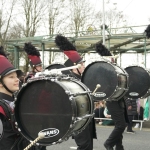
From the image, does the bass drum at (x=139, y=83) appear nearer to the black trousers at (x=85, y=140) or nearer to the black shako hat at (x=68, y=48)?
the black shako hat at (x=68, y=48)

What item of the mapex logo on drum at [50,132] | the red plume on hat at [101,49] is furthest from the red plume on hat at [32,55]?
the mapex logo on drum at [50,132]

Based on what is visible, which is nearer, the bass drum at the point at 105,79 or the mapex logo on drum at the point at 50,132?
the mapex logo on drum at the point at 50,132

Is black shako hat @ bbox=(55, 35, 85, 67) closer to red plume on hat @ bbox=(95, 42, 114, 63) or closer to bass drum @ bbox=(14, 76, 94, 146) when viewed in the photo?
red plume on hat @ bbox=(95, 42, 114, 63)

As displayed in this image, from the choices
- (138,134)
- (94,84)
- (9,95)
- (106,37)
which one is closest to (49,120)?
(9,95)

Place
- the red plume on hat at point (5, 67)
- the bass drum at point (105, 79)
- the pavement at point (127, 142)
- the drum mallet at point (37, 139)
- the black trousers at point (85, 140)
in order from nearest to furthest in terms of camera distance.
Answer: the drum mallet at point (37, 139), the red plume on hat at point (5, 67), the black trousers at point (85, 140), the bass drum at point (105, 79), the pavement at point (127, 142)

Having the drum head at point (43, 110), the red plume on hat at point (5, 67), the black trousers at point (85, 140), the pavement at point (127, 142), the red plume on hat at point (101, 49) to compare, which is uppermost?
the red plume on hat at point (101, 49)

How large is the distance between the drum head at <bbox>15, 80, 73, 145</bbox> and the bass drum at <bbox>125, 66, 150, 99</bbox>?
3422mm

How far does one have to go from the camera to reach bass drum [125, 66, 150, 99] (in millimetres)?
6266

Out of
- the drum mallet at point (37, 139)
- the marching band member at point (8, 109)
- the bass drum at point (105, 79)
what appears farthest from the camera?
the bass drum at point (105, 79)

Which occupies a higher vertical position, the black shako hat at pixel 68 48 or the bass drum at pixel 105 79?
the black shako hat at pixel 68 48

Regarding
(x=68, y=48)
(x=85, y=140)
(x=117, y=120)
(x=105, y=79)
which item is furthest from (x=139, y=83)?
(x=85, y=140)

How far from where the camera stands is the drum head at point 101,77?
17.6 feet

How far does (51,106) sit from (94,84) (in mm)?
2490

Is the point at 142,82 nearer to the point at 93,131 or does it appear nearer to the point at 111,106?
the point at 111,106
